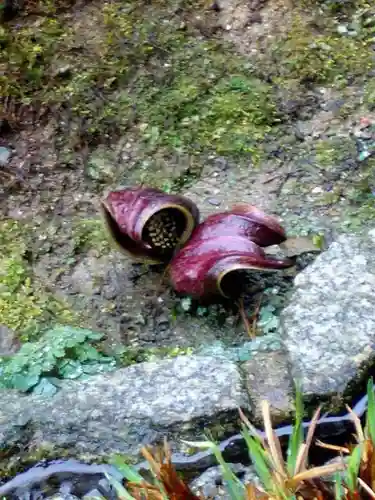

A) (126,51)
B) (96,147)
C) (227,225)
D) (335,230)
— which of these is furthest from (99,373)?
(126,51)

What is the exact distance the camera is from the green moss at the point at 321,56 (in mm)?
2041

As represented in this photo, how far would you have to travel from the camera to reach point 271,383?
55.6 inches

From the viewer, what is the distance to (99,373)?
148 cm

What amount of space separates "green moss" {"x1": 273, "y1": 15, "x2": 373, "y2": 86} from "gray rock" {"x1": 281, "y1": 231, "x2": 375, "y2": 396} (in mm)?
637

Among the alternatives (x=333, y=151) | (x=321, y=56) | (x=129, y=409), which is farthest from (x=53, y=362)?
(x=321, y=56)

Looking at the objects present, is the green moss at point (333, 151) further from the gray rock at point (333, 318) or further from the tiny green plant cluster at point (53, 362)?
the tiny green plant cluster at point (53, 362)

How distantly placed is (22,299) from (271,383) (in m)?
0.64

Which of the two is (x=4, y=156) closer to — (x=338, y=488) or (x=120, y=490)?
(x=120, y=490)

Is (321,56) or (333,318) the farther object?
(321,56)

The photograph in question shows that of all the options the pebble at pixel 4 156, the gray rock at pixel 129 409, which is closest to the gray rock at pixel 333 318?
the gray rock at pixel 129 409

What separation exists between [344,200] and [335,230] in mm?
104

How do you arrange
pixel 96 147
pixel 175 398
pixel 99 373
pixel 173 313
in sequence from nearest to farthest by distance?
pixel 175 398, pixel 99 373, pixel 173 313, pixel 96 147

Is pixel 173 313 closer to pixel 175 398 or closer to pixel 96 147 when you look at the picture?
pixel 175 398

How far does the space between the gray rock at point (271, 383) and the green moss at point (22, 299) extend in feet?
1.58
